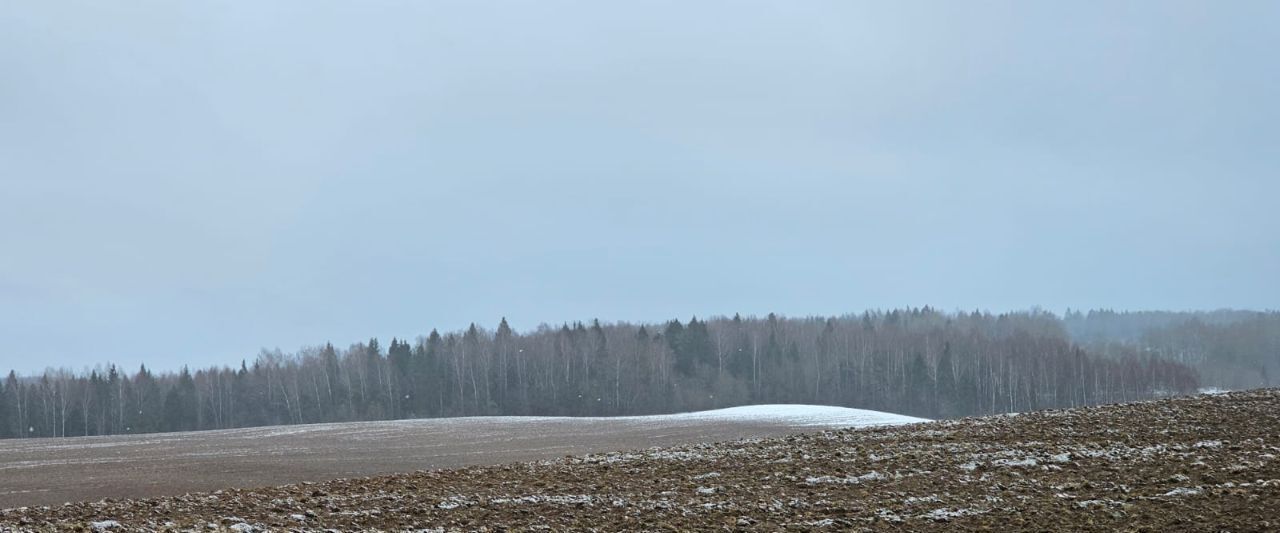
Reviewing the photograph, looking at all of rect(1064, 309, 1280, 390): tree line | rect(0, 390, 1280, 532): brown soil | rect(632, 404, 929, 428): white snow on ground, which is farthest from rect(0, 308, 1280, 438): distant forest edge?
rect(0, 390, 1280, 532): brown soil

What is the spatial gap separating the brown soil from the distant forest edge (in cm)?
7204

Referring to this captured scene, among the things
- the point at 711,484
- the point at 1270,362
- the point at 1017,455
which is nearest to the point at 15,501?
the point at 711,484

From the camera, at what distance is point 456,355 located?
108 m

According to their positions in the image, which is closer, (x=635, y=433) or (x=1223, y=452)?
(x=1223, y=452)

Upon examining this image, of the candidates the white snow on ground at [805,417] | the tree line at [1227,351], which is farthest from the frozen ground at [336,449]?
the tree line at [1227,351]

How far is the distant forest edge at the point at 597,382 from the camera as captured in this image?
99.9 meters

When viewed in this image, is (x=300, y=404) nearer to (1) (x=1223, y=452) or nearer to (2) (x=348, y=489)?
(2) (x=348, y=489)

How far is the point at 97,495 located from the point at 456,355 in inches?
3231

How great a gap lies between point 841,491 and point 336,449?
27.8m

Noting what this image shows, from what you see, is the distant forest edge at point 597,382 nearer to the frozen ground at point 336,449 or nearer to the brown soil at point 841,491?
the frozen ground at point 336,449

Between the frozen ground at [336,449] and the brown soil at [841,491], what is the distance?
7.68m

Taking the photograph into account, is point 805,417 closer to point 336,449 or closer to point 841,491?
point 336,449

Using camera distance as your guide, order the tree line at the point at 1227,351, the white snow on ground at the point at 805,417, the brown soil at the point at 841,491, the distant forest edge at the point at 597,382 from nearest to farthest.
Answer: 1. the brown soil at the point at 841,491
2. the white snow on ground at the point at 805,417
3. the distant forest edge at the point at 597,382
4. the tree line at the point at 1227,351

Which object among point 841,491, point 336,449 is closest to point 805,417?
point 336,449
